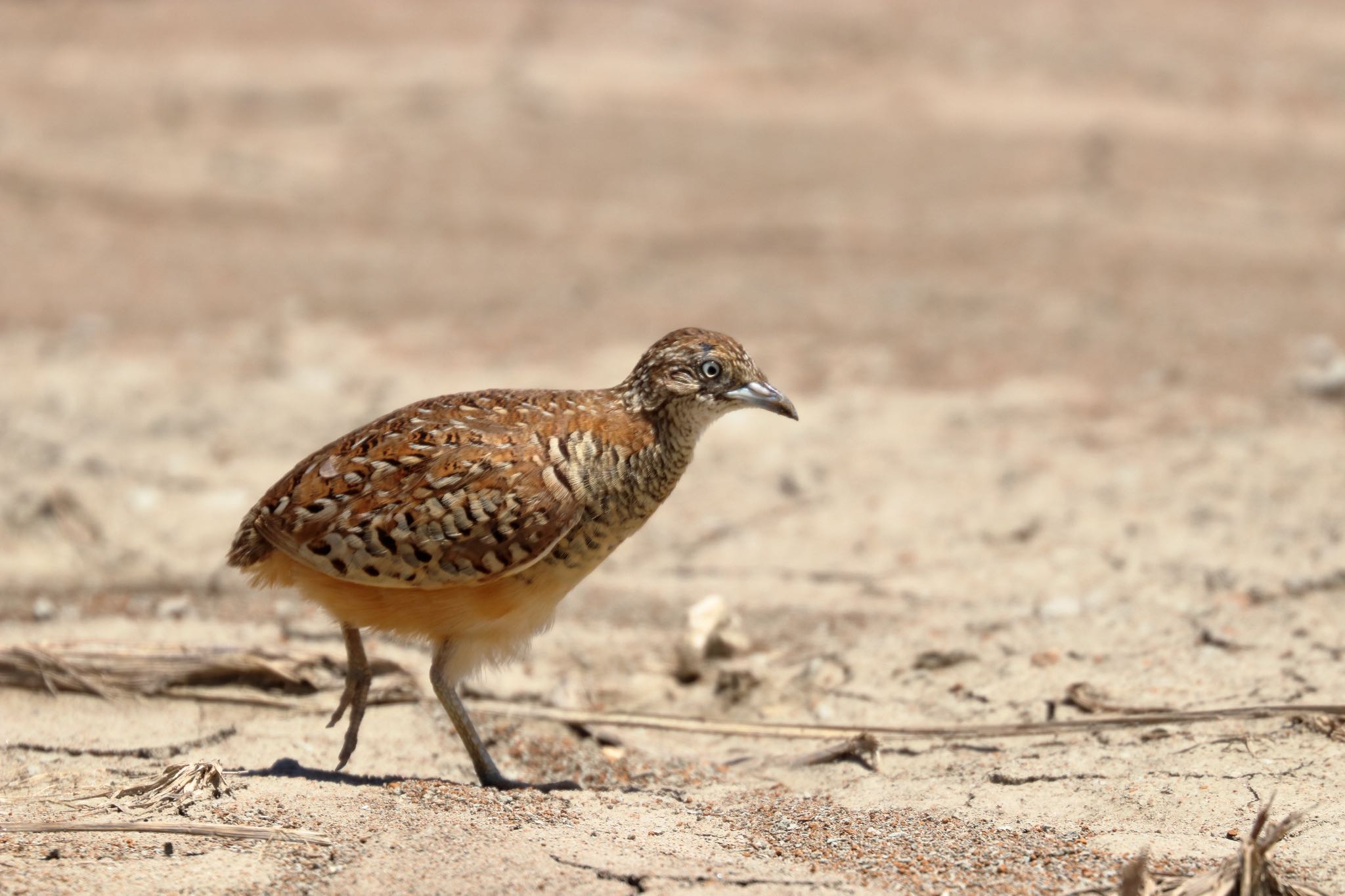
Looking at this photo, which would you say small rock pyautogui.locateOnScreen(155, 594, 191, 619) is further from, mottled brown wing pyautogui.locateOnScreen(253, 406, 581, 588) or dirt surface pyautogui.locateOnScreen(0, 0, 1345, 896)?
mottled brown wing pyautogui.locateOnScreen(253, 406, 581, 588)

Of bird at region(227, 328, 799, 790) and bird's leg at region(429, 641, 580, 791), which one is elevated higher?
bird at region(227, 328, 799, 790)

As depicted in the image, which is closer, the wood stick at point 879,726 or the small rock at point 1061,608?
the wood stick at point 879,726

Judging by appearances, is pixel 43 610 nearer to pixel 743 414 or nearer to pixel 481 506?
pixel 481 506

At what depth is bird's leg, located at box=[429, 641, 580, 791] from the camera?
5.40m

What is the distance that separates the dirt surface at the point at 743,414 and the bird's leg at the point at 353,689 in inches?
7.5

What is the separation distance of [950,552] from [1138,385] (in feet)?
9.30

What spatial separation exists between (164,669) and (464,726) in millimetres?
1439

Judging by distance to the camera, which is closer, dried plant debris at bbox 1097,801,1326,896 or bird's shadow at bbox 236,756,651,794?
dried plant debris at bbox 1097,801,1326,896

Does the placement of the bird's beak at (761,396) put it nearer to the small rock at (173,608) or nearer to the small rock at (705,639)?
the small rock at (705,639)

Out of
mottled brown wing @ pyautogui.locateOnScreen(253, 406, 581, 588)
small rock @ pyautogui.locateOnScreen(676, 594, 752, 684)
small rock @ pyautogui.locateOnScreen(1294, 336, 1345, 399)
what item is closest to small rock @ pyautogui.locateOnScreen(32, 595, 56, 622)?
mottled brown wing @ pyautogui.locateOnScreen(253, 406, 581, 588)

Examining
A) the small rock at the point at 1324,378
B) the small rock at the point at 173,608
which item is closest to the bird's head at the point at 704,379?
the small rock at the point at 173,608

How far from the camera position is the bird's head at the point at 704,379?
5.43 meters

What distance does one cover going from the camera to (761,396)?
543 cm

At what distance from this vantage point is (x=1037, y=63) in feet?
52.2
